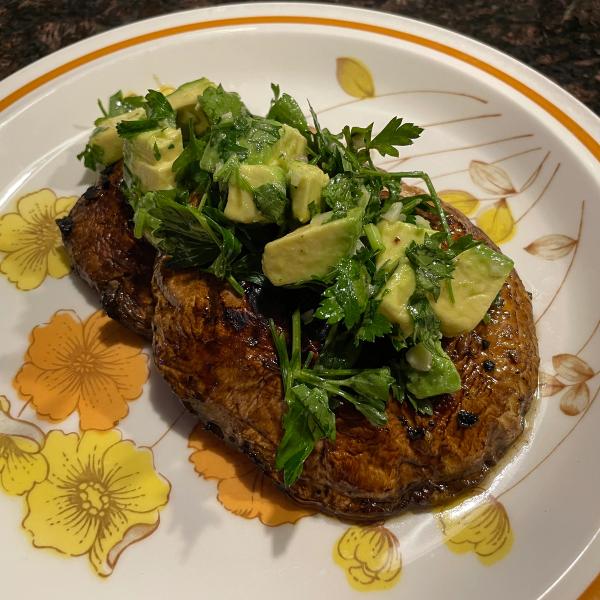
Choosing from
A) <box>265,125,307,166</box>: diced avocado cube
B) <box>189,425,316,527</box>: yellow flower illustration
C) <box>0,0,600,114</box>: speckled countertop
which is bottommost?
<box>189,425,316,527</box>: yellow flower illustration

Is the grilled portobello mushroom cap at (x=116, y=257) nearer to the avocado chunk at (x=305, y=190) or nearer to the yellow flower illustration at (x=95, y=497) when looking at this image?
the yellow flower illustration at (x=95, y=497)

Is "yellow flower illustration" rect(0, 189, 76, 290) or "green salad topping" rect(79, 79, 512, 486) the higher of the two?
"green salad topping" rect(79, 79, 512, 486)

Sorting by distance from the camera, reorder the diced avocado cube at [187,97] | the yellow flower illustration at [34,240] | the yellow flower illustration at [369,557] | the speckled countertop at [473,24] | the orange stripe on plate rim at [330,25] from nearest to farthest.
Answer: the yellow flower illustration at [369,557] < the diced avocado cube at [187,97] < the yellow flower illustration at [34,240] < the orange stripe on plate rim at [330,25] < the speckled countertop at [473,24]

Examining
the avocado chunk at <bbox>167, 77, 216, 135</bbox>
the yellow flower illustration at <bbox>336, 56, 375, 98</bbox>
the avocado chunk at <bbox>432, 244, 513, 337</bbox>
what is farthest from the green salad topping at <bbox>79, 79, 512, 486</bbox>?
the yellow flower illustration at <bbox>336, 56, 375, 98</bbox>

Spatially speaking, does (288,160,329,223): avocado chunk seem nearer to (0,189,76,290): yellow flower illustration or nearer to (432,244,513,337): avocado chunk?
(432,244,513,337): avocado chunk

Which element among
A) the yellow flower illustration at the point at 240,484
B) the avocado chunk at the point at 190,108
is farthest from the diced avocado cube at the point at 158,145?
the yellow flower illustration at the point at 240,484

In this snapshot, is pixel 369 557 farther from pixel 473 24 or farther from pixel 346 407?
pixel 473 24

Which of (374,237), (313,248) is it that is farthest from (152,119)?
(374,237)
